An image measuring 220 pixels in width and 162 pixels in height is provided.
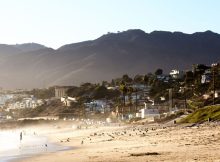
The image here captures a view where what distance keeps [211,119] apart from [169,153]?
92.4ft

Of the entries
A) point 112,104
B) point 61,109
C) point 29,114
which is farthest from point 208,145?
point 29,114

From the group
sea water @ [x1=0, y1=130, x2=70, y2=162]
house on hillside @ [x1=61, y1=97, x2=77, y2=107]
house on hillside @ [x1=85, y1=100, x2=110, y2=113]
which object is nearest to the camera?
sea water @ [x1=0, y1=130, x2=70, y2=162]

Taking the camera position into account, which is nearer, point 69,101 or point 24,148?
point 24,148

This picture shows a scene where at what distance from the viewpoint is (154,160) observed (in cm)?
2916

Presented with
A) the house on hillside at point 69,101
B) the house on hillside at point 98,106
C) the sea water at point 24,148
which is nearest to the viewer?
the sea water at point 24,148

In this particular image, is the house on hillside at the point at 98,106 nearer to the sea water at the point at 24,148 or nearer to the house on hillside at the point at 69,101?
the house on hillside at the point at 69,101

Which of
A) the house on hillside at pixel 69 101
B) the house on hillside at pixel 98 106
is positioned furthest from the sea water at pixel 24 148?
the house on hillside at pixel 69 101

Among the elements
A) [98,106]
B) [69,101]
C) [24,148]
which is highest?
[69,101]

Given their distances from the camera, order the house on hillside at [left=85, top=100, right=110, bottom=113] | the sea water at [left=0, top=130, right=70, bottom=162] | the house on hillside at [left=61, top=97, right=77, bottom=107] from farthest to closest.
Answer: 1. the house on hillside at [left=61, top=97, right=77, bottom=107]
2. the house on hillside at [left=85, top=100, right=110, bottom=113]
3. the sea water at [left=0, top=130, right=70, bottom=162]

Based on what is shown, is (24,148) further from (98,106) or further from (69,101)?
(69,101)

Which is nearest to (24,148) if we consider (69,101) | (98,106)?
(98,106)

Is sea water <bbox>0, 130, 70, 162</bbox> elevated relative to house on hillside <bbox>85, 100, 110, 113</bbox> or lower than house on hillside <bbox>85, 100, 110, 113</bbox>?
lower

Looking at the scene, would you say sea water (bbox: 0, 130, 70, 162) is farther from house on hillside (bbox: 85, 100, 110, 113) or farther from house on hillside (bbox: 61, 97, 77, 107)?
house on hillside (bbox: 61, 97, 77, 107)

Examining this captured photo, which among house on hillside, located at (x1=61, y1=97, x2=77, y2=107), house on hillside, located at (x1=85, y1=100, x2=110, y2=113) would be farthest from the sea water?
house on hillside, located at (x1=61, y1=97, x2=77, y2=107)
